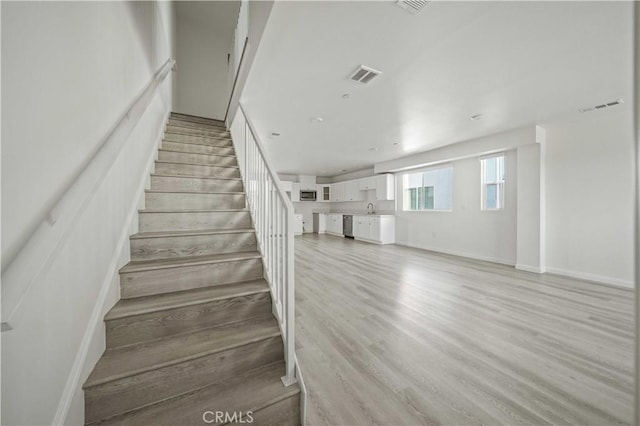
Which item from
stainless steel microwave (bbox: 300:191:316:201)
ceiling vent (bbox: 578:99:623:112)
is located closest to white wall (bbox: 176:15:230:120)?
stainless steel microwave (bbox: 300:191:316:201)

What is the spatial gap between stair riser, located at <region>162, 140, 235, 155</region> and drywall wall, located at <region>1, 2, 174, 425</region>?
145 cm

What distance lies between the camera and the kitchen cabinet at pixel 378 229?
7105 mm

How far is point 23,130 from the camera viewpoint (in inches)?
28.7

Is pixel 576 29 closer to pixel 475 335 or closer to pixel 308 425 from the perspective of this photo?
pixel 475 335

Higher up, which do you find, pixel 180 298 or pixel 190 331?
pixel 180 298

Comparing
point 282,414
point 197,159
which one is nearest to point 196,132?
point 197,159

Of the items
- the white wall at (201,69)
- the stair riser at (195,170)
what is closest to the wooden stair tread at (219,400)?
the stair riser at (195,170)

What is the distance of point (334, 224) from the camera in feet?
31.0

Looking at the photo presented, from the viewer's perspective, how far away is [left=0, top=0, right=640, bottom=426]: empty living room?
822 millimetres

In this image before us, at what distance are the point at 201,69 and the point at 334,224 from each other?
635 centimetres

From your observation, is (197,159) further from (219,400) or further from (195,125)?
(219,400)

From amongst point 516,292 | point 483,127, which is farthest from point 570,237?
point 483,127

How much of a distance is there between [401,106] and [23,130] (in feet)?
11.3

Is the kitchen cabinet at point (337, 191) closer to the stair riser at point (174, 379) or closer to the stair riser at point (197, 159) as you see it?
the stair riser at point (197, 159)
